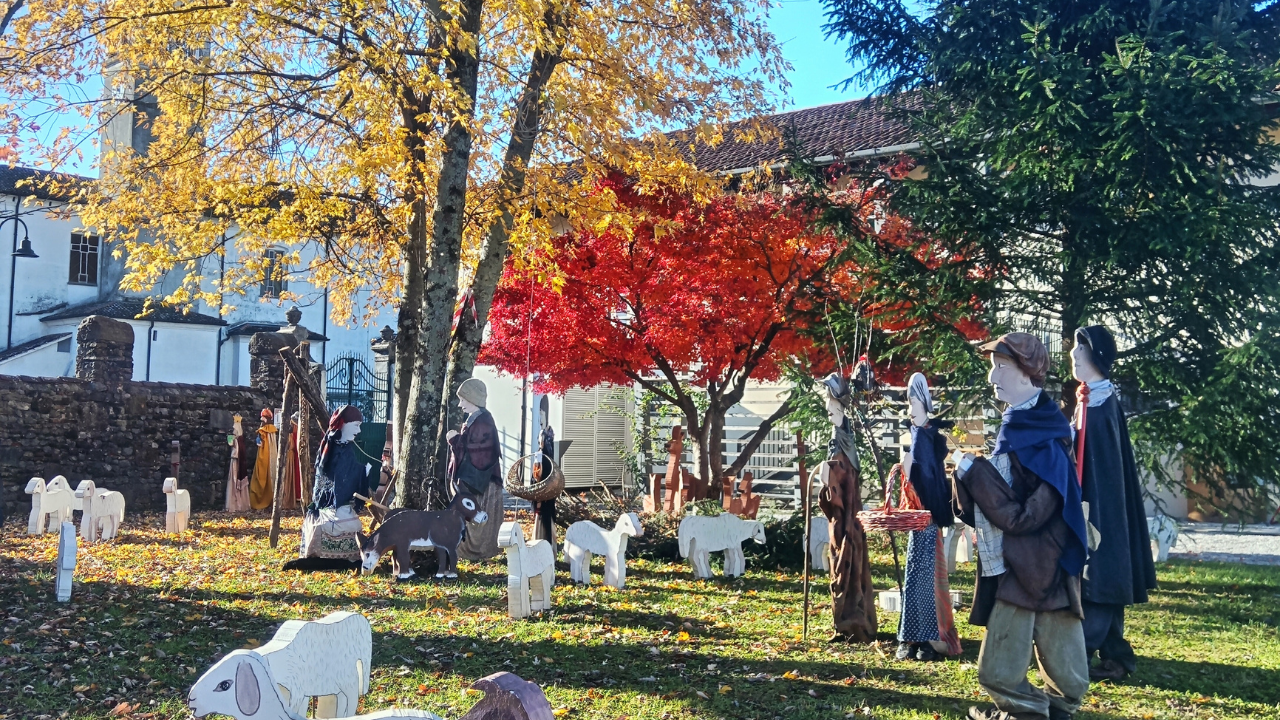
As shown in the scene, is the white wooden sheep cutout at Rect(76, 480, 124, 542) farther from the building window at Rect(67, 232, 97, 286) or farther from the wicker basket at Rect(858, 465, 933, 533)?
the building window at Rect(67, 232, 97, 286)

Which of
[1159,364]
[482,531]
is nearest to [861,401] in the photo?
[1159,364]

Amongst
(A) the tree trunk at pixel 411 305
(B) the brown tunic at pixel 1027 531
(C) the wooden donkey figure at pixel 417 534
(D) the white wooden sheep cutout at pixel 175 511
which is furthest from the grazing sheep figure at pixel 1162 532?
(D) the white wooden sheep cutout at pixel 175 511

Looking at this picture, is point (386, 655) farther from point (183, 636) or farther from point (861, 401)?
point (861, 401)

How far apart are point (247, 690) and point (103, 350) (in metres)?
15.4

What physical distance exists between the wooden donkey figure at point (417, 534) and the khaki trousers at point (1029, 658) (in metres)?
5.70

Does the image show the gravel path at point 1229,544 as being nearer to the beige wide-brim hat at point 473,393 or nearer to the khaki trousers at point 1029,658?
the khaki trousers at point 1029,658

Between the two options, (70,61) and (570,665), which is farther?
(70,61)

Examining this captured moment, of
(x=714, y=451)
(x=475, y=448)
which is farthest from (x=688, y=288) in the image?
(x=475, y=448)

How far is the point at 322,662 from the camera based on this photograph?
3.88 metres

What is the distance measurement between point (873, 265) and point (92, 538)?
31.7 ft

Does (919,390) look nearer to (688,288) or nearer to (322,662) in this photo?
(322,662)

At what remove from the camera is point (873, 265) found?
10.3 meters

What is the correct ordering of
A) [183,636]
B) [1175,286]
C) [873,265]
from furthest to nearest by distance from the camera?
1. [873,265]
2. [1175,286]
3. [183,636]

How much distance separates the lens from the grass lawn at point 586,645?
548cm
